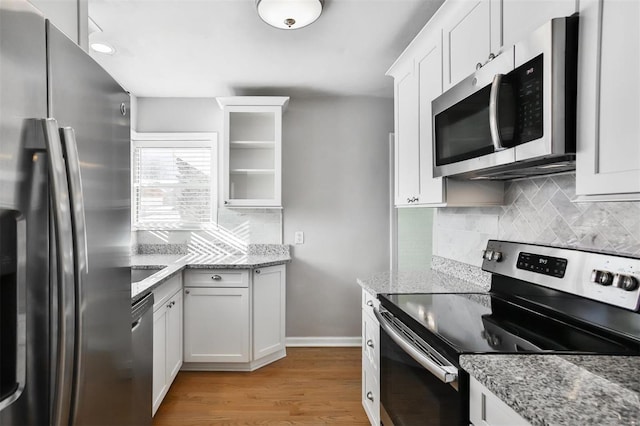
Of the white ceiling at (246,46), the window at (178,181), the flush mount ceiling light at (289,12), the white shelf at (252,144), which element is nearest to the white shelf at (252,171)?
the white shelf at (252,144)

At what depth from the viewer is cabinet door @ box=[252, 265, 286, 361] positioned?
292cm

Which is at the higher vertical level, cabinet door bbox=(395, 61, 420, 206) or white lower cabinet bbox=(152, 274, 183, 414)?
cabinet door bbox=(395, 61, 420, 206)

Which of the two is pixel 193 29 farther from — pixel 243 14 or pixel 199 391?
pixel 199 391

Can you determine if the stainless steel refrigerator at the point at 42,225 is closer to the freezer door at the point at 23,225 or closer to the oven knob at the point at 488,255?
the freezer door at the point at 23,225

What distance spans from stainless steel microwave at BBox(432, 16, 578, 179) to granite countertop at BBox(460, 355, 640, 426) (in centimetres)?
58

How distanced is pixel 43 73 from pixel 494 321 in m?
1.51

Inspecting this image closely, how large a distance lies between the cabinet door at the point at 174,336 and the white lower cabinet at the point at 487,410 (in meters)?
2.05

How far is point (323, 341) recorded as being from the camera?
350 centimetres

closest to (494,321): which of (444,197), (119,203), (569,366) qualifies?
(569,366)

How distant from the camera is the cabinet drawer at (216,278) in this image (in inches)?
112

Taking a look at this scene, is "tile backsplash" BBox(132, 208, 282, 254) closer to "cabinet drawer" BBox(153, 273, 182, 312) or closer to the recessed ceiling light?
"cabinet drawer" BBox(153, 273, 182, 312)

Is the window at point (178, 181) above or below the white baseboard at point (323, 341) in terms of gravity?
above

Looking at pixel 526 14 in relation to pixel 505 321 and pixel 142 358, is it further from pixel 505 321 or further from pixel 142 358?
pixel 142 358

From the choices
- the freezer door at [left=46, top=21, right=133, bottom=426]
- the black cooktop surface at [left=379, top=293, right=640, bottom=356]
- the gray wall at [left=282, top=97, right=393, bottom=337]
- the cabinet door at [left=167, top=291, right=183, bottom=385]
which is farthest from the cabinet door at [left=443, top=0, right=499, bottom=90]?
the cabinet door at [left=167, top=291, right=183, bottom=385]
